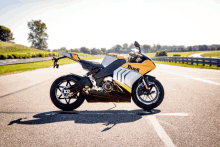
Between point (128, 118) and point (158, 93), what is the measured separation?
1.14 meters

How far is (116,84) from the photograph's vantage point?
4.25 m

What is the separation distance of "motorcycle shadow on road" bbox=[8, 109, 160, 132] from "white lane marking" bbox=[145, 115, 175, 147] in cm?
28

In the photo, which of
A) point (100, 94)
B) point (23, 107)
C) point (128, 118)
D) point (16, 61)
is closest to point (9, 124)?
point (23, 107)

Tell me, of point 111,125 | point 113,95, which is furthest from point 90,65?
point 111,125

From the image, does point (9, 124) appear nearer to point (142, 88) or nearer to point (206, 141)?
point (142, 88)

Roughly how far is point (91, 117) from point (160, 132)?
63.7 inches

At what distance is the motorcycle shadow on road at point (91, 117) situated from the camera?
363cm

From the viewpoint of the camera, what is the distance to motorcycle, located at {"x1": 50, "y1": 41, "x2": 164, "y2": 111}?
4.24m

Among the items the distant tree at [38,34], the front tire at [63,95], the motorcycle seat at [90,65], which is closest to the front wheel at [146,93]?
the motorcycle seat at [90,65]

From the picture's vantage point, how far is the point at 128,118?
3.82 meters

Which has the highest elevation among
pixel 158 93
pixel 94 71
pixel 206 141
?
pixel 94 71

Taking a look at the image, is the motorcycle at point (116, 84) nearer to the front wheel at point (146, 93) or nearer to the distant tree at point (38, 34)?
the front wheel at point (146, 93)

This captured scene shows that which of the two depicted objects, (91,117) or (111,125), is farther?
(91,117)

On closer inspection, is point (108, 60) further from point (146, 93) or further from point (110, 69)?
point (146, 93)
